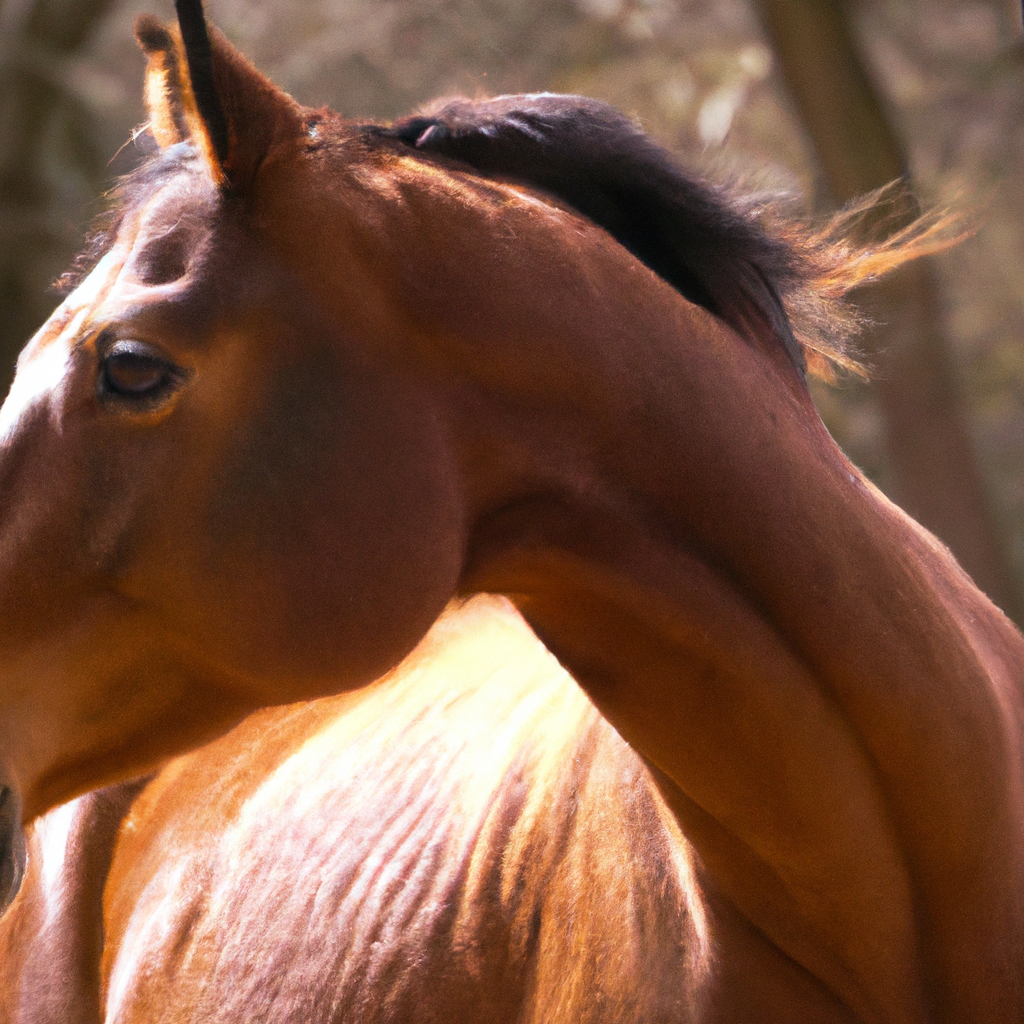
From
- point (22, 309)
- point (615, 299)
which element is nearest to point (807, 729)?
point (615, 299)

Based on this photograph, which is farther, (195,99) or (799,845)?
(799,845)

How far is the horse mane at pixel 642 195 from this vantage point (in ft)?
4.58

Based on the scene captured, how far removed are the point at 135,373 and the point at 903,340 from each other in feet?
15.4

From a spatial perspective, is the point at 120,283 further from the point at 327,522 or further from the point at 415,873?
the point at 415,873

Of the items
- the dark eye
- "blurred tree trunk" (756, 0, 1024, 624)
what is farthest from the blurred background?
the dark eye

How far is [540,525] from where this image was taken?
1.28m

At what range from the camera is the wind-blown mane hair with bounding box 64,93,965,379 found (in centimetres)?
138

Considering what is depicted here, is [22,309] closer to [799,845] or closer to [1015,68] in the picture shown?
[1015,68]

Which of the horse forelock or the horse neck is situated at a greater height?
the horse forelock

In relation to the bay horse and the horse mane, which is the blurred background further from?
the bay horse

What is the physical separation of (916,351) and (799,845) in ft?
14.5

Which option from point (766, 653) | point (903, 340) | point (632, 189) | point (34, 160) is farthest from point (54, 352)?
point (34, 160)

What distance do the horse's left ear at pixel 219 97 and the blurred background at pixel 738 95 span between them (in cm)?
391

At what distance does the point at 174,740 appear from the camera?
1.26 metres
